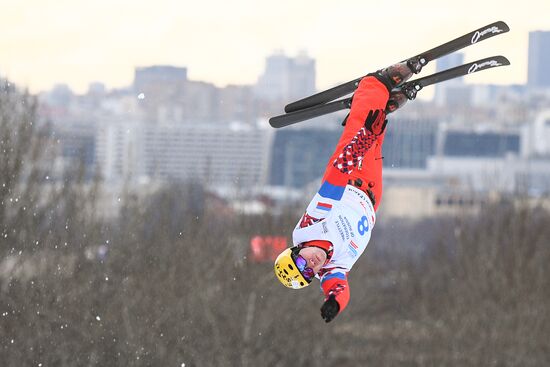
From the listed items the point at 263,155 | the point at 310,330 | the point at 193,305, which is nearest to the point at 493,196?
the point at 263,155

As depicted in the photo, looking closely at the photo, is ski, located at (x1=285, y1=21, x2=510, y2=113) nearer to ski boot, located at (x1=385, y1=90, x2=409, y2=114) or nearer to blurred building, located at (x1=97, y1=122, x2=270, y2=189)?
ski boot, located at (x1=385, y1=90, x2=409, y2=114)

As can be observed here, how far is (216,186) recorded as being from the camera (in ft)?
156

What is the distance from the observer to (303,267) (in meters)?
8.71

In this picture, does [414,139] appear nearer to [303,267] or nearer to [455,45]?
[455,45]

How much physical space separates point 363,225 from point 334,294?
0.64m

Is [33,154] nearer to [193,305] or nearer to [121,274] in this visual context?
[121,274]

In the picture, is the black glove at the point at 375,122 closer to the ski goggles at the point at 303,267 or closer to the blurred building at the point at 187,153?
the ski goggles at the point at 303,267

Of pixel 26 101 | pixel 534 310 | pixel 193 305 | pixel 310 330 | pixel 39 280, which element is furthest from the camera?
pixel 534 310

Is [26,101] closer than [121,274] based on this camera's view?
Yes

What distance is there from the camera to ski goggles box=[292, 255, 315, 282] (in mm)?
8703

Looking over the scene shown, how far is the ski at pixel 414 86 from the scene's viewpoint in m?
9.54

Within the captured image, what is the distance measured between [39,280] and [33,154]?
3.10m

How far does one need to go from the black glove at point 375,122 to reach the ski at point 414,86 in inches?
21.5

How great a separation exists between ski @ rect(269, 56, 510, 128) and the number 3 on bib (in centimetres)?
106
